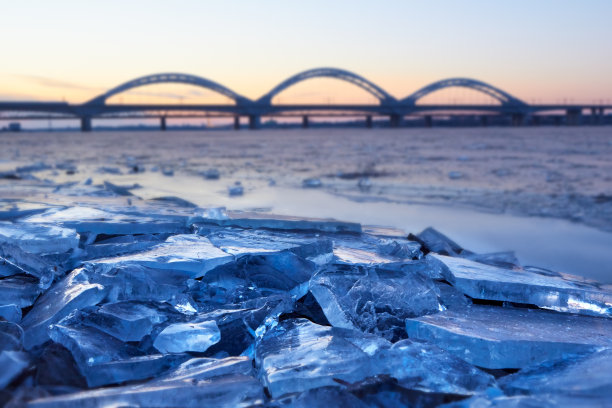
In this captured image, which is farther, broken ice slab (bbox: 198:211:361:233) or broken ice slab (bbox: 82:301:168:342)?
broken ice slab (bbox: 198:211:361:233)

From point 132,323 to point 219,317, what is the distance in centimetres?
24

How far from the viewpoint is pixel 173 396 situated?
103 cm

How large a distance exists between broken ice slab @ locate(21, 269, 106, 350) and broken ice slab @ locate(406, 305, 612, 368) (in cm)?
94

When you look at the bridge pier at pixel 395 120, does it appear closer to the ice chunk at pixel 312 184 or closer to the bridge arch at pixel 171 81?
the bridge arch at pixel 171 81

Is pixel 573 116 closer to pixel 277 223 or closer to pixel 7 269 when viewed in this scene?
pixel 277 223

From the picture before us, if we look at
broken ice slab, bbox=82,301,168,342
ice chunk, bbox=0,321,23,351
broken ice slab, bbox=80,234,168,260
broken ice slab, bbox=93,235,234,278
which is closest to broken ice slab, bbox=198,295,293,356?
broken ice slab, bbox=82,301,168,342

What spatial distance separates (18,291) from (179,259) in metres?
0.51

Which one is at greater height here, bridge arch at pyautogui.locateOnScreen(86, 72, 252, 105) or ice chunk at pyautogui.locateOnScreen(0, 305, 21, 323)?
bridge arch at pyautogui.locateOnScreen(86, 72, 252, 105)

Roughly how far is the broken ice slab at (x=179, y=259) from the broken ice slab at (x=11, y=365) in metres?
0.58

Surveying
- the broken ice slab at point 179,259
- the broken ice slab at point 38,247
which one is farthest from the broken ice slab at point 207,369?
the broken ice slab at point 38,247

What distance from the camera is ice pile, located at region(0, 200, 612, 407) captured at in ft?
3.60

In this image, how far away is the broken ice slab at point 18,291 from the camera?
5.16 ft

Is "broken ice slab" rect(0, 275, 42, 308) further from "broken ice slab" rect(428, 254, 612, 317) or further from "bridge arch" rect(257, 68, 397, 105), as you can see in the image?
"bridge arch" rect(257, 68, 397, 105)

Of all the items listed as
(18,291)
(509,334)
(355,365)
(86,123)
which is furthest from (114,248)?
(86,123)
